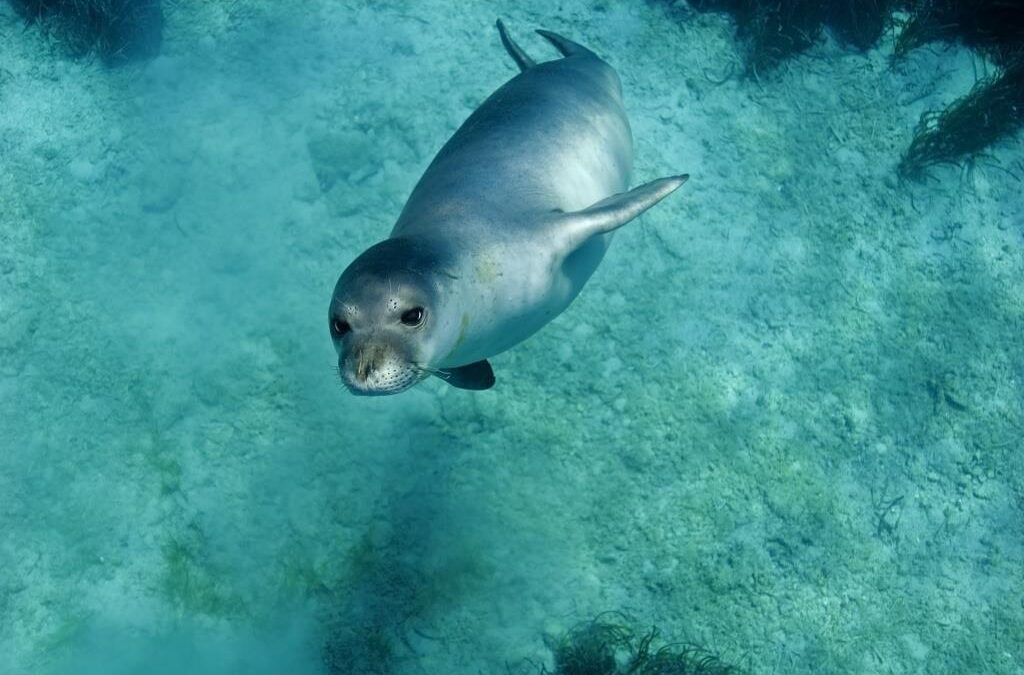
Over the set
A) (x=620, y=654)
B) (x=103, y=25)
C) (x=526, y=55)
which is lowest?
(x=620, y=654)

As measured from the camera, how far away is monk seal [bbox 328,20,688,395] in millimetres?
1855

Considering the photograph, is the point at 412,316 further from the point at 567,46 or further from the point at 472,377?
the point at 567,46

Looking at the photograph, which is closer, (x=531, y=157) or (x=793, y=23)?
(x=531, y=157)

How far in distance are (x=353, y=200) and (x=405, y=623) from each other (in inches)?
122

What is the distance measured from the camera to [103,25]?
546 centimetres

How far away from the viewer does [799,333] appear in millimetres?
4395

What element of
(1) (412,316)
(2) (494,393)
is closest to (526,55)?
(2) (494,393)

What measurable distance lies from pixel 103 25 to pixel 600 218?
17.9ft

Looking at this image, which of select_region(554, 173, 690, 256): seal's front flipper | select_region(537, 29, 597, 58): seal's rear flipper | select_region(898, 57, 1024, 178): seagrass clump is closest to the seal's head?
select_region(554, 173, 690, 256): seal's front flipper

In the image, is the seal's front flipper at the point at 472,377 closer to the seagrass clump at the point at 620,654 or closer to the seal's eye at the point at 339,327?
the seal's eye at the point at 339,327

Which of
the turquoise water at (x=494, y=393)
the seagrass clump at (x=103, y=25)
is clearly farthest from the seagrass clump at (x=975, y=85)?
the seagrass clump at (x=103, y=25)

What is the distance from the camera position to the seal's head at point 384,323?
1.77 metres

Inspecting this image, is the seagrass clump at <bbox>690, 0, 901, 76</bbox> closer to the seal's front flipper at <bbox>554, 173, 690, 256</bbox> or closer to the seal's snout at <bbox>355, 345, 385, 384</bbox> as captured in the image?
the seal's front flipper at <bbox>554, 173, 690, 256</bbox>

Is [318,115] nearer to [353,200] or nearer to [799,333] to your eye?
[353,200]
